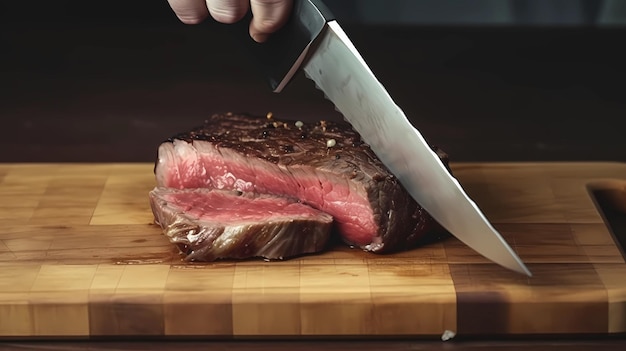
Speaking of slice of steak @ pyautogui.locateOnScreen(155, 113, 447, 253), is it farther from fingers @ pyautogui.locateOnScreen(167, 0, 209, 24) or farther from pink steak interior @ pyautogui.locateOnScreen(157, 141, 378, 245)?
fingers @ pyautogui.locateOnScreen(167, 0, 209, 24)

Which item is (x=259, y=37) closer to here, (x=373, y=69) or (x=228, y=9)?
(x=228, y=9)

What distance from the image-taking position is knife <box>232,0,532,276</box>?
3.25 meters

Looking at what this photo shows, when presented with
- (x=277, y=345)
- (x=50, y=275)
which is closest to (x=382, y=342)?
(x=277, y=345)

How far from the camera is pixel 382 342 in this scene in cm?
319

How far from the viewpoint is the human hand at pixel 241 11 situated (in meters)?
3.39

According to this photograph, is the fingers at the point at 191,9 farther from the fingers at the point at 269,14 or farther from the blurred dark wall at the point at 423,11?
the blurred dark wall at the point at 423,11

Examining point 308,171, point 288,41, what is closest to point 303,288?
point 308,171

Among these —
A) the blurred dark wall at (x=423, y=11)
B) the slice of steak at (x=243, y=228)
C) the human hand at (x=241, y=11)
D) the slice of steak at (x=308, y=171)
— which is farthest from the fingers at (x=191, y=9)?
the blurred dark wall at (x=423, y=11)

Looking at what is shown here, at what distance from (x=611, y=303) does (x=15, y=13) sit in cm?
348

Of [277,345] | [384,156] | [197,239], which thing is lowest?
[277,345]

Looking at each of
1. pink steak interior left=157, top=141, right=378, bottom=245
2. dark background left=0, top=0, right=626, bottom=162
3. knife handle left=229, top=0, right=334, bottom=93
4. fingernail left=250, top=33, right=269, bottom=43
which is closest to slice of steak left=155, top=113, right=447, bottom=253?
pink steak interior left=157, top=141, right=378, bottom=245

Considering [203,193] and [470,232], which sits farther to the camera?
[203,193]

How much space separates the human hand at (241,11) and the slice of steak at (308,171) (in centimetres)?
37

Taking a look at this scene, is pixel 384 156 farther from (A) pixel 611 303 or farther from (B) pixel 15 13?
(B) pixel 15 13
